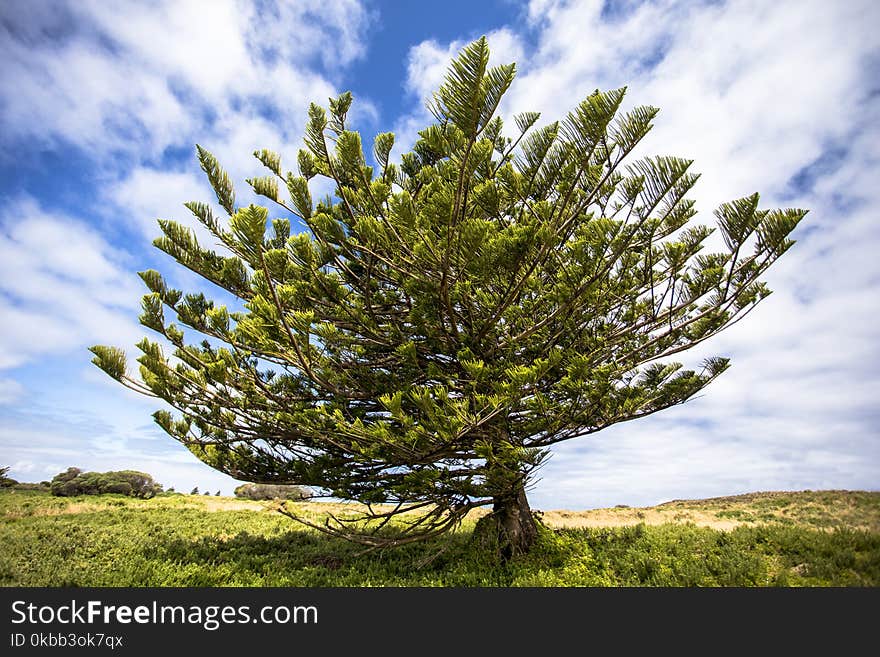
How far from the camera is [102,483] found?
18953 mm

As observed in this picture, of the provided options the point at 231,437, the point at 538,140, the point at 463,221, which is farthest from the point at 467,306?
the point at 231,437

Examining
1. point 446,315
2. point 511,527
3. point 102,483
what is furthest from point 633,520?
point 102,483

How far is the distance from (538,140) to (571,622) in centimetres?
532

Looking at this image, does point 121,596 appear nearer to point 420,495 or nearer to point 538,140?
point 420,495

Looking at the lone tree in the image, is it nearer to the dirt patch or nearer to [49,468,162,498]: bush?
the dirt patch

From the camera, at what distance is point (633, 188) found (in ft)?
19.5

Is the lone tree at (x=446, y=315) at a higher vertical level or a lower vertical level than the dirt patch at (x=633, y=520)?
higher

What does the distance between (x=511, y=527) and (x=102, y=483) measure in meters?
19.2

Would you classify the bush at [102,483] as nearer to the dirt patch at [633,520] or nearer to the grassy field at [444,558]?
the grassy field at [444,558]

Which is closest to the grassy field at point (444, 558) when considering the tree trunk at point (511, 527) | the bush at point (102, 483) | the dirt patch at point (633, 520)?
the tree trunk at point (511, 527)

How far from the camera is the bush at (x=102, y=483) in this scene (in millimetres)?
18578

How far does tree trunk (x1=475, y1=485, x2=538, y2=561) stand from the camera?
695 centimetres

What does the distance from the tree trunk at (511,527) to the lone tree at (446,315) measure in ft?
0.11

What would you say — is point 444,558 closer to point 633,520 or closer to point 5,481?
point 633,520
